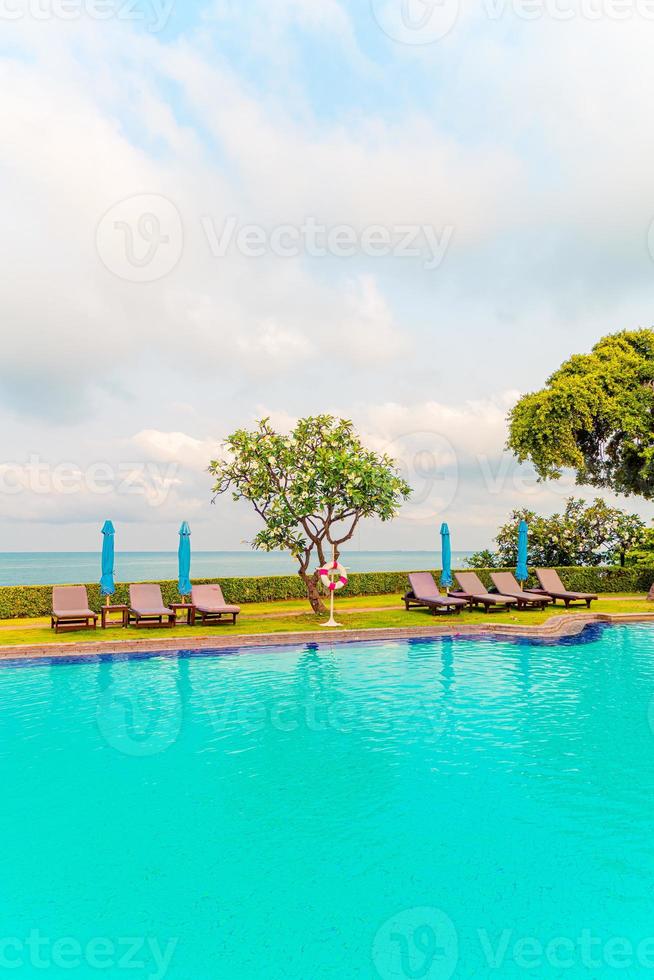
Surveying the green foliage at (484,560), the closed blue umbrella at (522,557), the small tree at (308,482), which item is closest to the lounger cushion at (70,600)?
the small tree at (308,482)

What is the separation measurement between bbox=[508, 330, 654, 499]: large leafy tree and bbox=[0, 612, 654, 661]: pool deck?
1245 cm

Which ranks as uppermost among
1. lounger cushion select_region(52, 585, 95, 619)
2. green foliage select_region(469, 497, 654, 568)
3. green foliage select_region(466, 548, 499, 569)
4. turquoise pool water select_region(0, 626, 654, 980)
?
green foliage select_region(469, 497, 654, 568)

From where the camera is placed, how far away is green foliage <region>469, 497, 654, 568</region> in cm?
3081

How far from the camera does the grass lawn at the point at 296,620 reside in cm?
1683

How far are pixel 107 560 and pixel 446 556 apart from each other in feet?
40.0

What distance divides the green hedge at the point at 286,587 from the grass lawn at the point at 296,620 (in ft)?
1.97

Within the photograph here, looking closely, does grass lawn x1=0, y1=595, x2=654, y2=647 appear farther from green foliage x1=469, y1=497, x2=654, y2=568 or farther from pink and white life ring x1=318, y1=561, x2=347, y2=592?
green foliage x1=469, y1=497, x2=654, y2=568

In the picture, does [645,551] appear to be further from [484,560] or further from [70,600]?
[70,600]

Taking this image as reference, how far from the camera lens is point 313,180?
1797cm

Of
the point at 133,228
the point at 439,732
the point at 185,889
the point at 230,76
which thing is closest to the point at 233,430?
the point at 133,228

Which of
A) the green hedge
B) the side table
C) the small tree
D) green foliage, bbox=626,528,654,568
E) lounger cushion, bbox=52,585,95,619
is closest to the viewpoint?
the side table

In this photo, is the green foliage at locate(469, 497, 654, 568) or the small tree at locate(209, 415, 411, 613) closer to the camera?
the small tree at locate(209, 415, 411, 613)

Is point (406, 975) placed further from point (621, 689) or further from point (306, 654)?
point (306, 654)

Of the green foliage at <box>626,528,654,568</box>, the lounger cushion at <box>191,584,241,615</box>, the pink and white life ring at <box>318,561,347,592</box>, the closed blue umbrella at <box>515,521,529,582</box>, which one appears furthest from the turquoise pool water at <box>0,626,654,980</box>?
the green foliage at <box>626,528,654,568</box>
